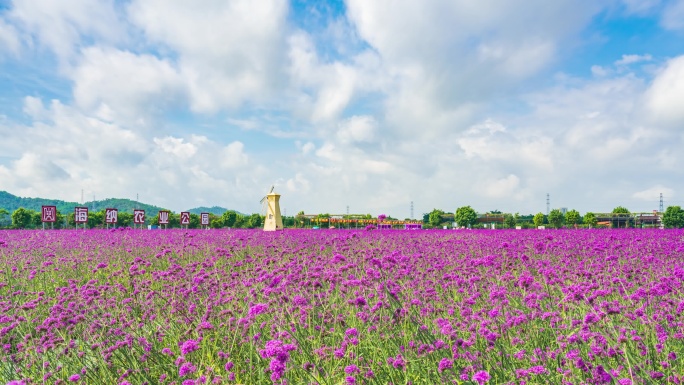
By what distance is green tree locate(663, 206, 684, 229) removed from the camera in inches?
2251

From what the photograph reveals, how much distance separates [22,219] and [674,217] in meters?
82.4

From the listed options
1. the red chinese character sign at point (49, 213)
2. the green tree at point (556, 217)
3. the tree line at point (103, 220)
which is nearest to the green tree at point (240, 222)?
the tree line at point (103, 220)

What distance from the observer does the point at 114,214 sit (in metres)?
25.1

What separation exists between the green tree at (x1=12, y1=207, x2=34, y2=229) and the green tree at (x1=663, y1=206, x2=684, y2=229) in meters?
→ 80.3

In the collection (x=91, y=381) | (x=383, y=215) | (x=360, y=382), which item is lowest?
(x=91, y=381)

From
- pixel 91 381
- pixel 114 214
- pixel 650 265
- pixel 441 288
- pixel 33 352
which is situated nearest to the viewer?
pixel 91 381

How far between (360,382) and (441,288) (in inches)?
128

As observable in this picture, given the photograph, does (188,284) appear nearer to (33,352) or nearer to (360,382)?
(33,352)

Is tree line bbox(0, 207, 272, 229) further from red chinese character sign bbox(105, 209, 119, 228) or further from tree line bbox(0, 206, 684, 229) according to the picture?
red chinese character sign bbox(105, 209, 119, 228)

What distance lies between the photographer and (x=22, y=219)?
5316 cm

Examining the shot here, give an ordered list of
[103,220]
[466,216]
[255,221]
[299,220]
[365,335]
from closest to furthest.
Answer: [365,335]
[299,220]
[103,220]
[255,221]
[466,216]

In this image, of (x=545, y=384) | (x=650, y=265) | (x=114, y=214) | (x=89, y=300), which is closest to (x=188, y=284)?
(x=89, y=300)

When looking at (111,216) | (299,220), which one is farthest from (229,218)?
(111,216)

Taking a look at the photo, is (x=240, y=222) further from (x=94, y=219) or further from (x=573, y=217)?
(x=573, y=217)
